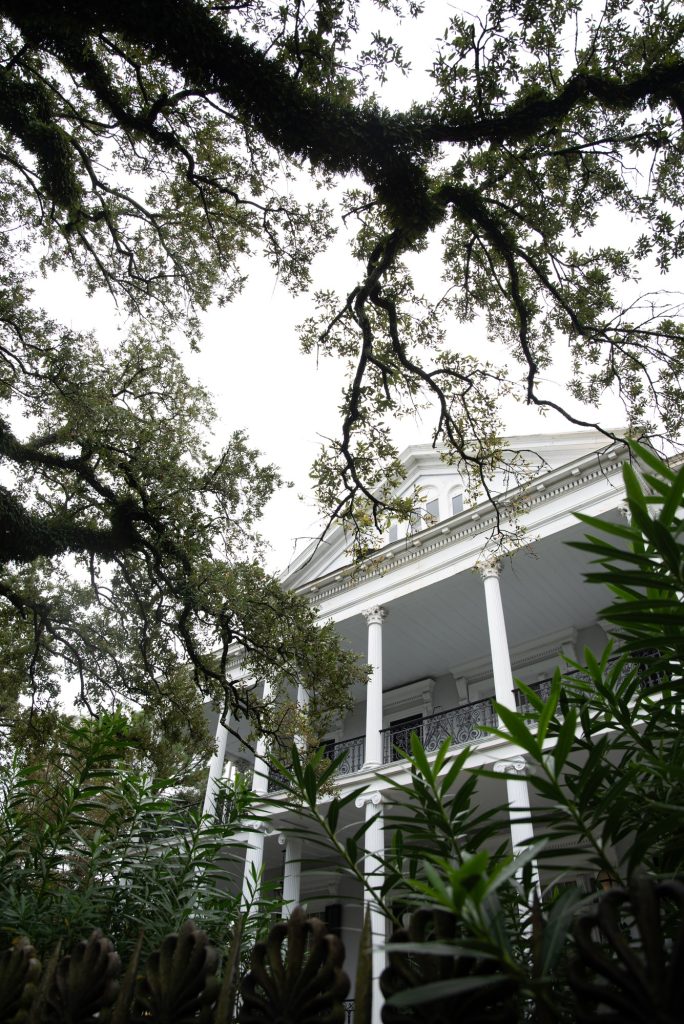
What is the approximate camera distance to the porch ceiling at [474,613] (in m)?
13.2

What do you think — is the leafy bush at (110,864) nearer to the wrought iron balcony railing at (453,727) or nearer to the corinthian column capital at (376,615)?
the wrought iron balcony railing at (453,727)

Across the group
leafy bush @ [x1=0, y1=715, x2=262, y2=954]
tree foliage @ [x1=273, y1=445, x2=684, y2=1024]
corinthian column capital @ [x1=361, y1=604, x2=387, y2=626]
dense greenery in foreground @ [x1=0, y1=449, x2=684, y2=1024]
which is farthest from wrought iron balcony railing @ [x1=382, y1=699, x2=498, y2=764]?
tree foliage @ [x1=273, y1=445, x2=684, y2=1024]

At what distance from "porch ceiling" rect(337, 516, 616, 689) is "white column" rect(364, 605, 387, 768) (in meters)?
0.44

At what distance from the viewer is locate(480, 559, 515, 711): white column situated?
1144 centimetres

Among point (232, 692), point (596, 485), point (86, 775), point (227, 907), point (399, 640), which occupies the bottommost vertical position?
point (227, 907)

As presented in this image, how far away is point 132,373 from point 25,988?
29.7ft

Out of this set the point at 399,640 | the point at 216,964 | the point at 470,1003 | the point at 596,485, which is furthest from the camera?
the point at 399,640

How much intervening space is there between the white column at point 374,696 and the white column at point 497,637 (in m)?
2.18

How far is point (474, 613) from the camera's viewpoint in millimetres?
14727

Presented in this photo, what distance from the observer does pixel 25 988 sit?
40.6 inches

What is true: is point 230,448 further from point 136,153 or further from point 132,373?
point 136,153

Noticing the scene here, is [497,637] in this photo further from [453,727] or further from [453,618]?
[453,618]

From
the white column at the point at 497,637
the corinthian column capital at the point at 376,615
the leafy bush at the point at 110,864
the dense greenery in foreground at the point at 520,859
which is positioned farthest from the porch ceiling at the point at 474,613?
the dense greenery in foreground at the point at 520,859

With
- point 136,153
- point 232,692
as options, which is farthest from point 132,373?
point 232,692
